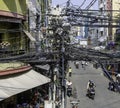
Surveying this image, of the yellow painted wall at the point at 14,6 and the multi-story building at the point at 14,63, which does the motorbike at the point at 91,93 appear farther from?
the yellow painted wall at the point at 14,6

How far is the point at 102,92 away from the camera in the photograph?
112ft

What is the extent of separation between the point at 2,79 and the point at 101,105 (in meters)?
13.4

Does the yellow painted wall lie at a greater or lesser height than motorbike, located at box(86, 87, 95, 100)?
greater

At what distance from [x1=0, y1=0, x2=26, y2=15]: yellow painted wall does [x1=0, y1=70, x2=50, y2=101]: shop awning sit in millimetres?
2765

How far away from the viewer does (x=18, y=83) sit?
15.8 m

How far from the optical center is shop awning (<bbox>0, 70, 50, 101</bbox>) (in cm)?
1385

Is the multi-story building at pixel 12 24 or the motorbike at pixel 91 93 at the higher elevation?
the multi-story building at pixel 12 24

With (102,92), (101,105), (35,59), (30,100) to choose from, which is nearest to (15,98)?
(30,100)

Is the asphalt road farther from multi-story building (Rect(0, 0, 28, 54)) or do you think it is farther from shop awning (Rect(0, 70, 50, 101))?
shop awning (Rect(0, 70, 50, 101))

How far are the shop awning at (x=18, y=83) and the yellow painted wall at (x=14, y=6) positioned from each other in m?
2.76

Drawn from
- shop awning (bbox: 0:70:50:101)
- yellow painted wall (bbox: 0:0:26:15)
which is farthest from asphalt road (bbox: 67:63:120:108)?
shop awning (bbox: 0:70:50:101)

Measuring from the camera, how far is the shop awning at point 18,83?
13.8 metres

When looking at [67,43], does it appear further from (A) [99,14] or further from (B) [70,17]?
(A) [99,14]

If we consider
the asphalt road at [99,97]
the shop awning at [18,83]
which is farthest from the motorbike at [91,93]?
the shop awning at [18,83]
